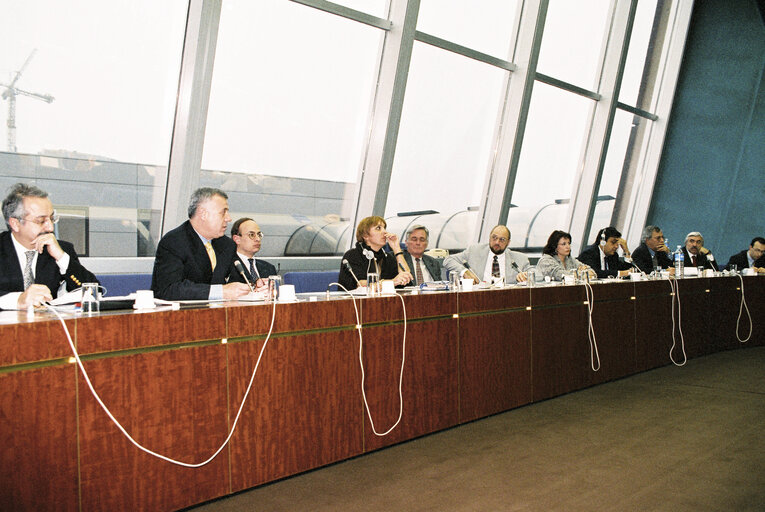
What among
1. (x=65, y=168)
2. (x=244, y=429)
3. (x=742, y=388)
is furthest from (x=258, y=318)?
(x=742, y=388)

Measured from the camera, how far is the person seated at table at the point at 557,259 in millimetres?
5516

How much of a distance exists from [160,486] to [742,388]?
401cm

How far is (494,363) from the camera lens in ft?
13.1

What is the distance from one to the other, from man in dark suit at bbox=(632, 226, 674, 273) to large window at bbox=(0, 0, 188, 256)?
464cm

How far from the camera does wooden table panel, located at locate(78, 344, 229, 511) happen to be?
87.1 inches

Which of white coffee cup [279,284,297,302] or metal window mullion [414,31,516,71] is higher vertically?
metal window mullion [414,31,516,71]

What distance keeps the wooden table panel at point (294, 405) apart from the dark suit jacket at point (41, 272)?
94 cm

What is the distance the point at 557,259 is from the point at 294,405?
3423 millimetres

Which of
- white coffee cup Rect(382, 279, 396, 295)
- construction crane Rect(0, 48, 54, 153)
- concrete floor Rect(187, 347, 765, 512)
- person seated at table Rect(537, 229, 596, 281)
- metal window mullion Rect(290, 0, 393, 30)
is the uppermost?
metal window mullion Rect(290, 0, 393, 30)

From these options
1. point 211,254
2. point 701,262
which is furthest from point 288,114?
point 701,262

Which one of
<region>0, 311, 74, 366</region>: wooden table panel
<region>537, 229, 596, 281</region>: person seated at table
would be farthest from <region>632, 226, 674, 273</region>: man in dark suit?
<region>0, 311, 74, 366</region>: wooden table panel

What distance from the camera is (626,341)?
5223mm

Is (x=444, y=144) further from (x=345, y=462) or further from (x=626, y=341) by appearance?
(x=345, y=462)

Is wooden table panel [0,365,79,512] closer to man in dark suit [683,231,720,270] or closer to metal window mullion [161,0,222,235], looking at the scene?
metal window mullion [161,0,222,235]
